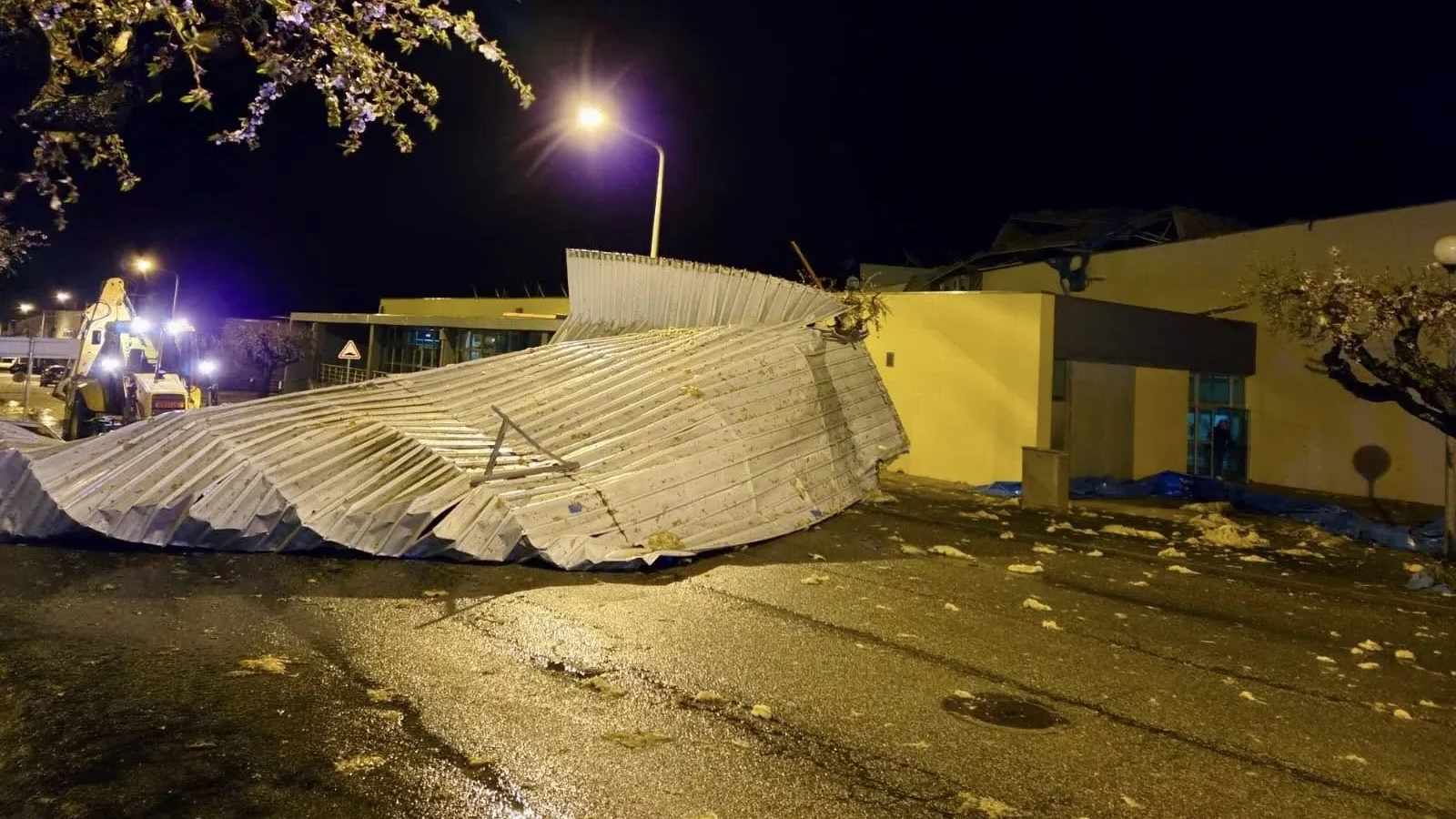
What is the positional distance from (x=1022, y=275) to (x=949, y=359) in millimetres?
9342

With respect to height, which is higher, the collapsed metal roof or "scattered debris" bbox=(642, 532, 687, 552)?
the collapsed metal roof

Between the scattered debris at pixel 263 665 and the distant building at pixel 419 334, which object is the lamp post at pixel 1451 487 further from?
the distant building at pixel 419 334

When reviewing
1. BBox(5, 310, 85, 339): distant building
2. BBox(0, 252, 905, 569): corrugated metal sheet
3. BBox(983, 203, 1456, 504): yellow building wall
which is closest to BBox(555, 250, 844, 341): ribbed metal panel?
BBox(0, 252, 905, 569): corrugated metal sheet

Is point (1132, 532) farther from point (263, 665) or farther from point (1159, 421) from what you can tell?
point (263, 665)

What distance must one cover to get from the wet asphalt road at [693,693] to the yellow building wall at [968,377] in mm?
7413

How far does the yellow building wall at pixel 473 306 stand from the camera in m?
31.3

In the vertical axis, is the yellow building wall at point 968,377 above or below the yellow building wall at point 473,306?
below

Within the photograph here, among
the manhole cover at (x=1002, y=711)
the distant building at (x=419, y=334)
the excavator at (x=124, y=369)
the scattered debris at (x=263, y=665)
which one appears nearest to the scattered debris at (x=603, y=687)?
the scattered debris at (x=263, y=665)

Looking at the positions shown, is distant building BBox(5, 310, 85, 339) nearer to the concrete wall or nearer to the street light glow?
the street light glow

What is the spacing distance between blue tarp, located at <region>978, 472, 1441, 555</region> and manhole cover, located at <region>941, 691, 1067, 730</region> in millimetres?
9503

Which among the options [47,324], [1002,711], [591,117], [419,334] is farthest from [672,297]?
[47,324]

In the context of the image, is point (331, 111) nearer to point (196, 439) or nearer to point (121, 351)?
point (196, 439)

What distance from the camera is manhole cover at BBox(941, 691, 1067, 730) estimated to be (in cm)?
484

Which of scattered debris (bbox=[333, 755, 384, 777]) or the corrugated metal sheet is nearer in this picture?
scattered debris (bbox=[333, 755, 384, 777])
